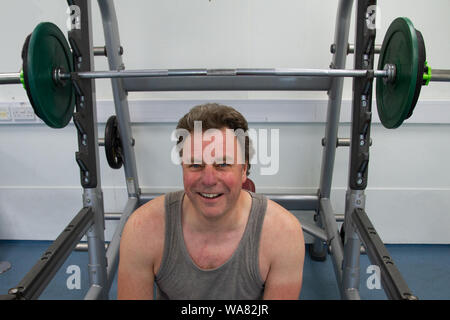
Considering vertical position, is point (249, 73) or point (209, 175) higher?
point (249, 73)

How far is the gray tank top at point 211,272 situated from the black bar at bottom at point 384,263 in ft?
1.20

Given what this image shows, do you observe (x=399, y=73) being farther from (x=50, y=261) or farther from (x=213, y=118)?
(x=50, y=261)

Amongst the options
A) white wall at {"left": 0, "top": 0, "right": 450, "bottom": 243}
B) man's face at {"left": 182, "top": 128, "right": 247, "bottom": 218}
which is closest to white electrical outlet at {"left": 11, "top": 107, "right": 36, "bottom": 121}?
white wall at {"left": 0, "top": 0, "right": 450, "bottom": 243}

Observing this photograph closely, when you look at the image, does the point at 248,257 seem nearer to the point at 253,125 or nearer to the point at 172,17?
the point at 253,125

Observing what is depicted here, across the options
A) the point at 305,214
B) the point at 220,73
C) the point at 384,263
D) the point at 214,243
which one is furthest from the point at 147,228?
the point at 305,214

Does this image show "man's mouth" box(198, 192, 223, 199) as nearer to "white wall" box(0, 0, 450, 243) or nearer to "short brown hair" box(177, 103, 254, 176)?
"short brown hair" box(177, 103, 254, 176)

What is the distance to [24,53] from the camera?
1110 millimetres

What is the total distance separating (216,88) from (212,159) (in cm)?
88

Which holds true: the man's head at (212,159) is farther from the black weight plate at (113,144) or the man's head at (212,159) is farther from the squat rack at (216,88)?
the black weight plate at (113,144)

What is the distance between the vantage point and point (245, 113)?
1.99m

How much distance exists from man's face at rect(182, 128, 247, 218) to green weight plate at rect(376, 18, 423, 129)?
1.88 ft

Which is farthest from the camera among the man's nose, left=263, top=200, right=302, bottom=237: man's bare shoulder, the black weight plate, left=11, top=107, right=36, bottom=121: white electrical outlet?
left=11, top=107, right=36, bottom=121: white electrical outlet

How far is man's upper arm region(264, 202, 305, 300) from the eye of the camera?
1050 mm

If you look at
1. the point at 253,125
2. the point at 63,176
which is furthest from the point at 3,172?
the point at 253,125
